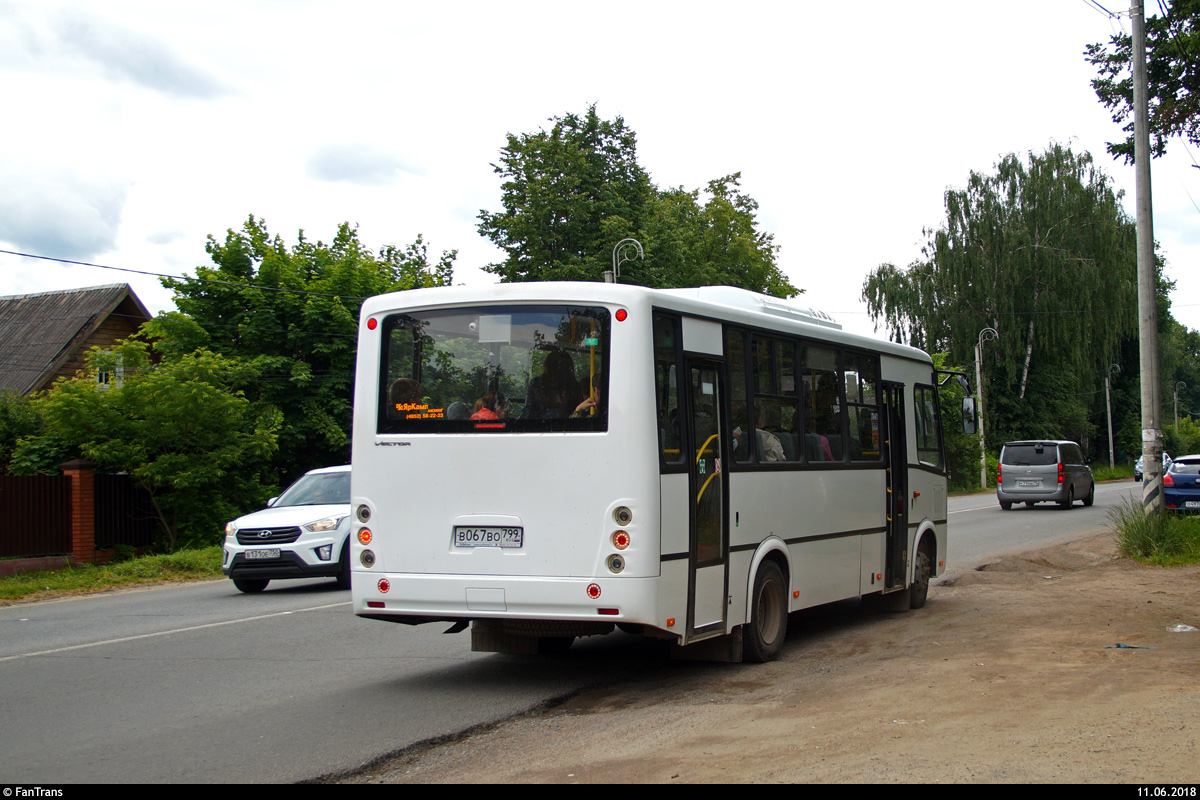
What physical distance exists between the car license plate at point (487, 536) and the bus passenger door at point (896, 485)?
500 centimetres

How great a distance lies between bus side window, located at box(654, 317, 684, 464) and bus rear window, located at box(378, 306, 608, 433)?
377 millimetres

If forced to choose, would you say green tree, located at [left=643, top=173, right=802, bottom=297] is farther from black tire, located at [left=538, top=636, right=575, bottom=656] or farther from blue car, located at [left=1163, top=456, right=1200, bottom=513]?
black tire, located at [left=538, top=636, right=575, bottom=656]

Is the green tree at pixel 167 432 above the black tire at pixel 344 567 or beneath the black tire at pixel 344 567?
above

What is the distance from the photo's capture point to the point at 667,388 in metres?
7.65

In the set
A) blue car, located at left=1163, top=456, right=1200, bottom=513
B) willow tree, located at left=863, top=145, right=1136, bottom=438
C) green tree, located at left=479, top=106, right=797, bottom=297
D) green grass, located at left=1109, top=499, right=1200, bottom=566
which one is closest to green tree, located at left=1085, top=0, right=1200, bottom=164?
green grass, located at left=1109, top=499, right=1200, bottom=566

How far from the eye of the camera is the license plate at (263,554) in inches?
562

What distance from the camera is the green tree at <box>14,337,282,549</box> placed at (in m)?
21.5

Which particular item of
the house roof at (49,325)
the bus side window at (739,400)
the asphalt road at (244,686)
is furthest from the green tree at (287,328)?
the bus side window at (739,400)

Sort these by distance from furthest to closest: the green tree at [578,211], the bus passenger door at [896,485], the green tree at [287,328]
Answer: the green tree at [578,211]
the green tree at [287,328]
the bus passenger door at [896,485]

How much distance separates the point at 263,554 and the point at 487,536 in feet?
25.1

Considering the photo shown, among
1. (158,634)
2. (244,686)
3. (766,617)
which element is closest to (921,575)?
(766,617)

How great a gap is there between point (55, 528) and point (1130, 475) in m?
59.4

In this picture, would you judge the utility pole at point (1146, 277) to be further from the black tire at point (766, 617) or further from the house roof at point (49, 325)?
the house roof at point (49, 325)

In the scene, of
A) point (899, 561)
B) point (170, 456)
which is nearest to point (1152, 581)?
point (899, 561)
